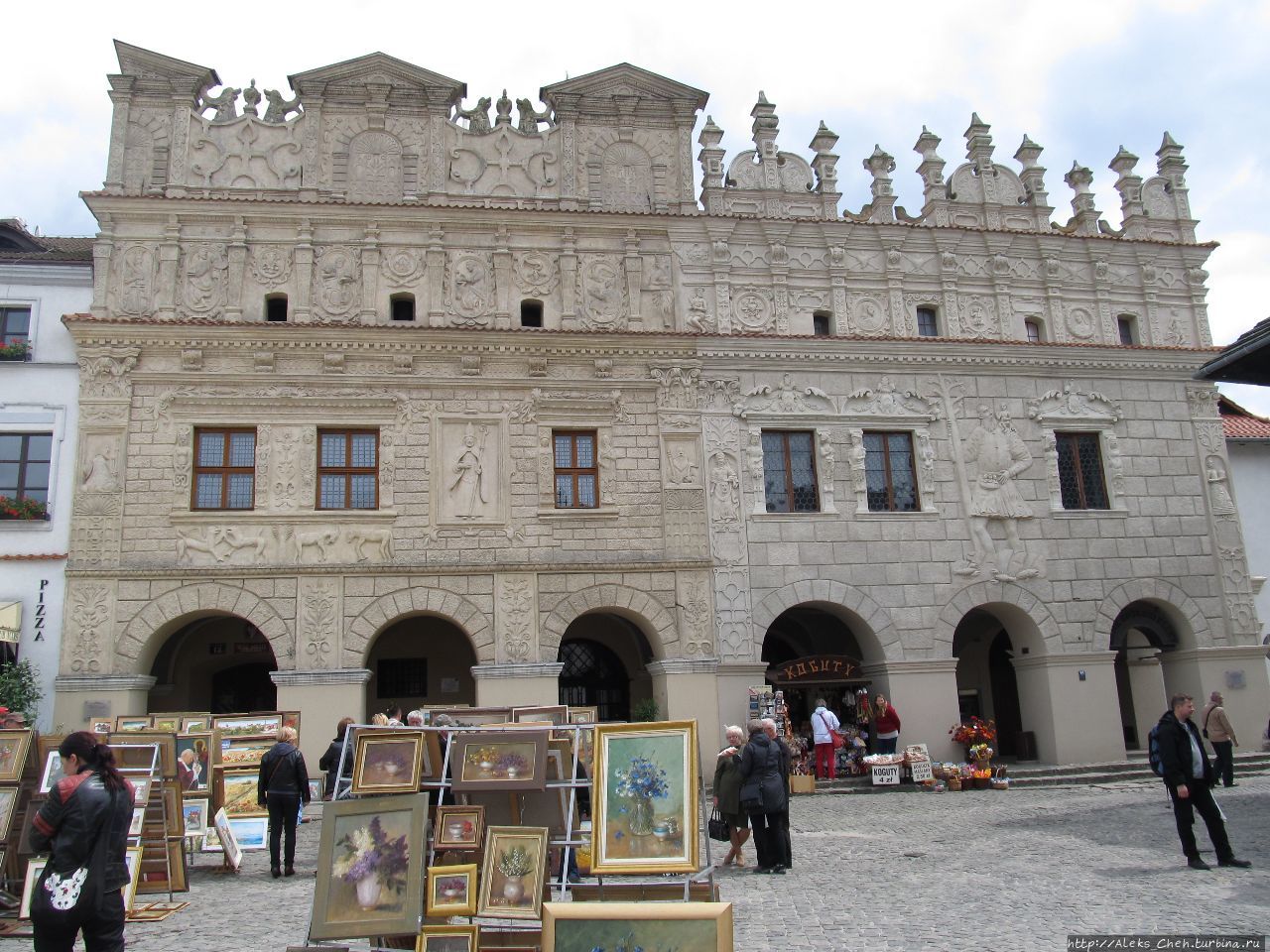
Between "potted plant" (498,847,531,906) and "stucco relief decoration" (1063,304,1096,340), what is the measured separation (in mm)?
20571

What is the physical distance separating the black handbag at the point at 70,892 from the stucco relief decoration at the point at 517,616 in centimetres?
1366

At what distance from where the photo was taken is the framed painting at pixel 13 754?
1013cm

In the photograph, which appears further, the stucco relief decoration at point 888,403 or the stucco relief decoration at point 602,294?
the stucco relief decoration at point 888,403

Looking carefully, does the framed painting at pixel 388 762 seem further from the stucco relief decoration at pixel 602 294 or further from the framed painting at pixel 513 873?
the stucco relief decoration at pixel 602 294

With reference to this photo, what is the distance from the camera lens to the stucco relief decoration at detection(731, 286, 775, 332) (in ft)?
73.8

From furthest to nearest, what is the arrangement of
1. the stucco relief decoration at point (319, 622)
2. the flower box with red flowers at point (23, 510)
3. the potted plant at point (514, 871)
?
the stucco relief decoration at point (319, 622) < the flower box with red flowers at point (23, 510) < the potted plant at point (514, 871)

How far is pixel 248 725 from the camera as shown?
51.9ft

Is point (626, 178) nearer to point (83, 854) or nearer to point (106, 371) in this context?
point (106, 371)

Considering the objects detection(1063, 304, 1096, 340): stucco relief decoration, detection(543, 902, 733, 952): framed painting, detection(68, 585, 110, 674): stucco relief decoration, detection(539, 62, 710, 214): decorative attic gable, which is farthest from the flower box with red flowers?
detection(1063, 304, 1096, 340): stucco relief decoration

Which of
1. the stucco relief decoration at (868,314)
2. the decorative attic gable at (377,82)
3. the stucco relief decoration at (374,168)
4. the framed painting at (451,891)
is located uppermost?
the decorative attic gable at (377,82)

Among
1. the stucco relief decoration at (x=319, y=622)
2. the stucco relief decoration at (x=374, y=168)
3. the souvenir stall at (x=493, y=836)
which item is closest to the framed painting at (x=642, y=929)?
the souvenir stall at (x=493, y=836)

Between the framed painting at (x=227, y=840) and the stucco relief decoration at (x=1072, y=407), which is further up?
the stucco relief decoration at (x=1072, y=407)

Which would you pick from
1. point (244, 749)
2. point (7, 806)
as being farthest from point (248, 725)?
point (7, 806)

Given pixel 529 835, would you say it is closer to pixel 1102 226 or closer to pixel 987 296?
pixel 987 296
